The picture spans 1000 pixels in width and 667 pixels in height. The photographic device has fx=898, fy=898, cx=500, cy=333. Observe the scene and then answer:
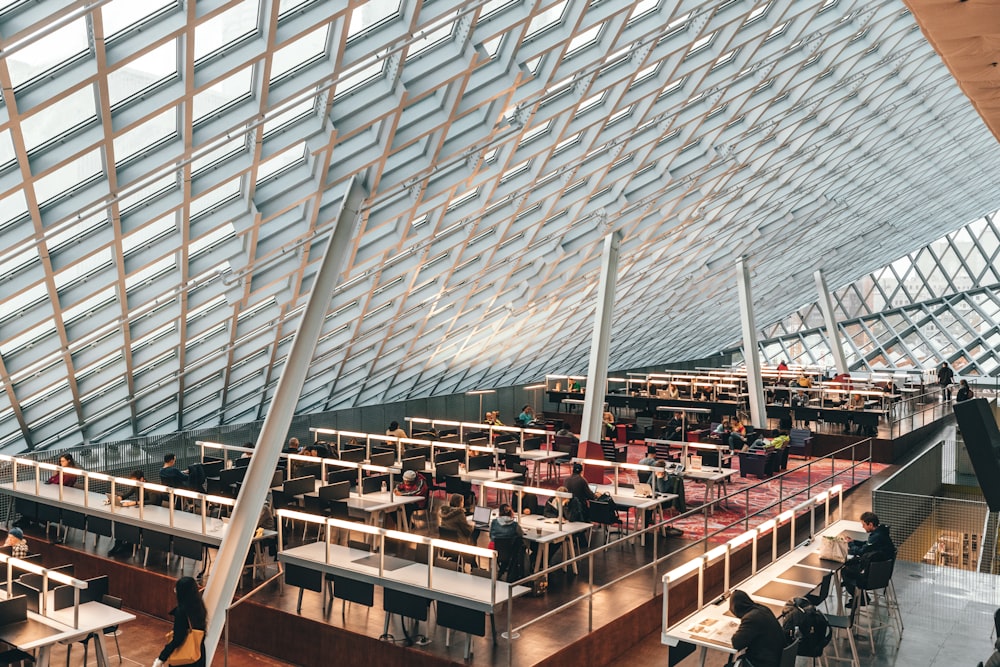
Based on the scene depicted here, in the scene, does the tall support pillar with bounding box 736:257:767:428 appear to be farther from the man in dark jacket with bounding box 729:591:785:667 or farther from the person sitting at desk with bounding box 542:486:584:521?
the man in dark jacket with bounding box 729:591:785:667

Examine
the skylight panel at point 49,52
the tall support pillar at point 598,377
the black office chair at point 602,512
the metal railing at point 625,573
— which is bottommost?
the metal railing at point 625,573

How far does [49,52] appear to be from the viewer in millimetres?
9484

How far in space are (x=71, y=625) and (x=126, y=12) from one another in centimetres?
701

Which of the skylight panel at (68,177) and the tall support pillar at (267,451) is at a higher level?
the skylight panel at (68,177)

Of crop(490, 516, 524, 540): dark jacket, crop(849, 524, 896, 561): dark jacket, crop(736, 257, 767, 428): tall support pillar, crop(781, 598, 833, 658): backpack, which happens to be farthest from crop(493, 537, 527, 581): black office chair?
crop(736, 257, 767, 428): tall support pillar

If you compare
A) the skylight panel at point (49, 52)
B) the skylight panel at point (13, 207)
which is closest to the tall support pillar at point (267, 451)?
the skylight panel at point (13, 207)

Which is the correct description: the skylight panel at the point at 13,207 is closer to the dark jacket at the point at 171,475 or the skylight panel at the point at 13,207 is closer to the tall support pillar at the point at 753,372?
the dark jacket at the point at 171,475

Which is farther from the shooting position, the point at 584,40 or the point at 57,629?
the point at 584,40

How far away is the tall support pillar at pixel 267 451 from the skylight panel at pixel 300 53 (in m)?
2.36

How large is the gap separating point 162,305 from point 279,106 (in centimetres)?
628

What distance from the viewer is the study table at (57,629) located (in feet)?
33.3

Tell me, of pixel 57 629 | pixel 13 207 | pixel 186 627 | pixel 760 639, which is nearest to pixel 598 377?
pixel 760 639

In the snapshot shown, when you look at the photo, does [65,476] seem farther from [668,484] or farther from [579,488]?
[668,484]

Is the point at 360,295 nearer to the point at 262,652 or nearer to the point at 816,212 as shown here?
the point at 262,652
